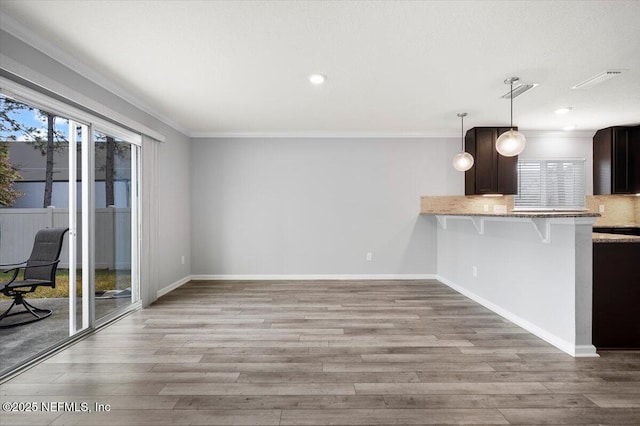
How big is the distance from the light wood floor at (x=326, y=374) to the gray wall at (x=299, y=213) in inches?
74.4

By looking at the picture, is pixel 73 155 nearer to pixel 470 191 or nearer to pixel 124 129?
pixel 124 129

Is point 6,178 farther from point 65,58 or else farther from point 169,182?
point 169,182

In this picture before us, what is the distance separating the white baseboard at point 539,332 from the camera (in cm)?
264

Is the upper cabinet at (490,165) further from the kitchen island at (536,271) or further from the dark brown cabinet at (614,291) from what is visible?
the dark brown cabinet at (614,291)

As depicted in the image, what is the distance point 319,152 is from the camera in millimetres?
5602

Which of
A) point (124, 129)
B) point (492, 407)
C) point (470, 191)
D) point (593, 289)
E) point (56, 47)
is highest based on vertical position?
point (56, 47)

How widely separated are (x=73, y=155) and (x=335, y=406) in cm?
332

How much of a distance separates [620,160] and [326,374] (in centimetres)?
634

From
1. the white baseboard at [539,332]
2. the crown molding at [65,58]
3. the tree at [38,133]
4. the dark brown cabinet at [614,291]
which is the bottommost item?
the white baseboard at [539,332]

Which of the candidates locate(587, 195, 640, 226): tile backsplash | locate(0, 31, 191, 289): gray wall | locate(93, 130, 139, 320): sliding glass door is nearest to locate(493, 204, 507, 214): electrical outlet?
locate(587, 195, 640, 226): tile backsplash

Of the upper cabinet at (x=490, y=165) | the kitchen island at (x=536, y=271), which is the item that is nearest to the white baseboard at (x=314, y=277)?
the kitchen island at (x=536, y=271)

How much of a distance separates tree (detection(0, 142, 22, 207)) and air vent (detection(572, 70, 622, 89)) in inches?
223

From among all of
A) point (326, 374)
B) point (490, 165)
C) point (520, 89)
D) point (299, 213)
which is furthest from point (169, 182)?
point (490, 165)

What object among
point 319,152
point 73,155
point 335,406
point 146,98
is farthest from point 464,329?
point 146,98
